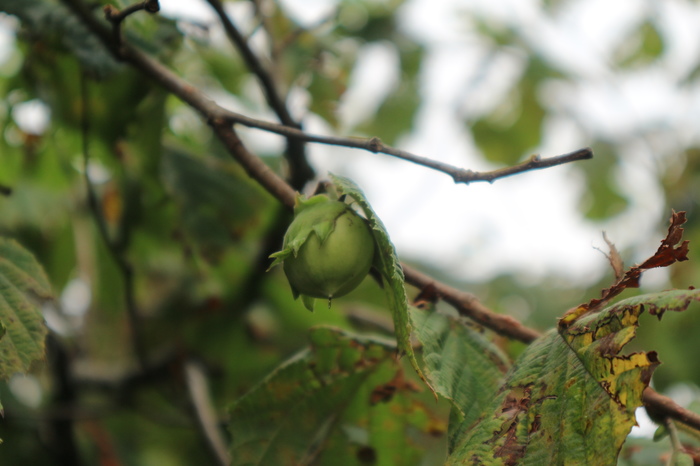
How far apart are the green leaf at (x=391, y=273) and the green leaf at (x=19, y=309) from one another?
1.55 ft

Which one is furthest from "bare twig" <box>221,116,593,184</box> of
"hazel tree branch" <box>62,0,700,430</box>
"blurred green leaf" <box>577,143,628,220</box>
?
"blurred green leaf" <box>577,143,628,220</box>

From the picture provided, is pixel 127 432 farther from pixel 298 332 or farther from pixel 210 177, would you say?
pixel 210 177

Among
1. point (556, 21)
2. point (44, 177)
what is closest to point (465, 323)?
point (44, 177)

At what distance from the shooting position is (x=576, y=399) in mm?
896

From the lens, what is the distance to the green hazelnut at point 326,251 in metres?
0.88

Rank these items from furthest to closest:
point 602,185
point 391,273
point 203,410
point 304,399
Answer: point 602,185
point 203,410
point 304,399
point 391,273

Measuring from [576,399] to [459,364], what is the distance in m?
0.21

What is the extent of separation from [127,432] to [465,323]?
184 centimetres

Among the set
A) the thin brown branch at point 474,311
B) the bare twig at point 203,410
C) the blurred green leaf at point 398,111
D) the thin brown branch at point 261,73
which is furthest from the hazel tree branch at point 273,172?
the blurred green leaf at point 398,111

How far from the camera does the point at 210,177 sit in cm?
186

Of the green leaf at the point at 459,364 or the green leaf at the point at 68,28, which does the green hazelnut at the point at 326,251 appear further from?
the green leaf at the point at 68,28

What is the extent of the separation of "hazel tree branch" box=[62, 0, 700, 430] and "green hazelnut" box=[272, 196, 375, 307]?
0.32 feet

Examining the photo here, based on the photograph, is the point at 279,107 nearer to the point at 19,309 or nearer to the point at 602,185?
the point at 19,309

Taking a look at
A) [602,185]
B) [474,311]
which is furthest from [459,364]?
[602,185]
